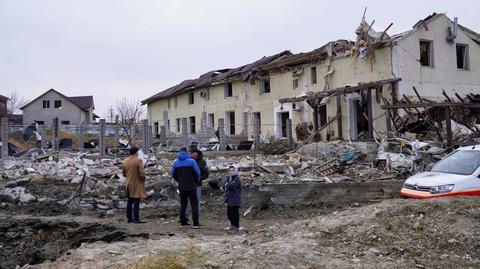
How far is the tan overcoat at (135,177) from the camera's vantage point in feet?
34.7

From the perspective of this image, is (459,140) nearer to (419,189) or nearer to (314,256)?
(419,189)

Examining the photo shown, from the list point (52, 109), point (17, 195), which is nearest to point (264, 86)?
point (17, 195)

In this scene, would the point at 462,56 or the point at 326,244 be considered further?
the point at 462,56

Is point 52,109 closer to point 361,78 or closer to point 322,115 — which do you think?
point 322,115

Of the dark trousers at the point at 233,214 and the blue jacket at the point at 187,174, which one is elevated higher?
the blue jacket at the point at 187,174

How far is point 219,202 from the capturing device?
13453 mm

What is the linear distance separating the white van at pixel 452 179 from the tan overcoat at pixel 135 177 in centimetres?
570

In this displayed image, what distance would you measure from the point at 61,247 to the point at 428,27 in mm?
21242

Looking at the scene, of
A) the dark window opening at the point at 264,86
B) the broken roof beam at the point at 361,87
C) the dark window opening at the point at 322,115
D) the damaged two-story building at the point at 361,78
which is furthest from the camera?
the dark window opening at the point at 264,86

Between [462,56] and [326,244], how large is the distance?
74.5 ft

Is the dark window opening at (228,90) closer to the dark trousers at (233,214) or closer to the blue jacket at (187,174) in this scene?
the blue jacket at (187,174)

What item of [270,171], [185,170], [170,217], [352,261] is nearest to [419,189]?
[352,261]

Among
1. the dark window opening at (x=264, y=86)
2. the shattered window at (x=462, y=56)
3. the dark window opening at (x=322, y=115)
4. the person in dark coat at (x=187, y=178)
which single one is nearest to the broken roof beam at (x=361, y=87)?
the dark window opening at (x=322, y=115)

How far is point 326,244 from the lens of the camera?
742 centimetres
